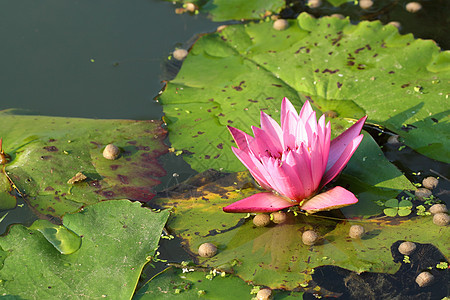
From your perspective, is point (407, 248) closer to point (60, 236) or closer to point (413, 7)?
point (60, 236)

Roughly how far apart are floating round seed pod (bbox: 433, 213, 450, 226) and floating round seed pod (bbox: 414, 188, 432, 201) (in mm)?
225

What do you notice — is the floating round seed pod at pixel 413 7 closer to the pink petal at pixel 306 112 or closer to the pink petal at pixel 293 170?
the pink petal at pixel 306 112

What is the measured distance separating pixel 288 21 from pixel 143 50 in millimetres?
1550

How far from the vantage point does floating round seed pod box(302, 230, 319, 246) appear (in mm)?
3229

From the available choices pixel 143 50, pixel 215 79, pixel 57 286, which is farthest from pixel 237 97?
pixel 57 286

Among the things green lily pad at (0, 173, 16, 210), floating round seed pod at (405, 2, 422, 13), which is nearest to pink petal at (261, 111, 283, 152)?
green lily pad at (0, 173, 16, 210)

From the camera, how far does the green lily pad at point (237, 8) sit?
554 centimetres

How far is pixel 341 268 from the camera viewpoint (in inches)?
127

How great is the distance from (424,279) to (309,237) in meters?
0.74

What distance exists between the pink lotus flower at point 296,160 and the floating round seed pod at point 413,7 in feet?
8.94

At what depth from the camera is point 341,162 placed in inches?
131

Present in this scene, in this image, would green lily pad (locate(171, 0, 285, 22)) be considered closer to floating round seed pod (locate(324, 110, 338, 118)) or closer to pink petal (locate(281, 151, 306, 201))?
floating round seed pod (locate(324, 110, 338, 118))

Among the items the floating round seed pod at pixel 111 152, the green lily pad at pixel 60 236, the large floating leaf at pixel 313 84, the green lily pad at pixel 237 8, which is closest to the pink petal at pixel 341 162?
the large floating leaf at pixel 313 84

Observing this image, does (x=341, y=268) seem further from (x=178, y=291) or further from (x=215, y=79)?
(x=215, y=79)
